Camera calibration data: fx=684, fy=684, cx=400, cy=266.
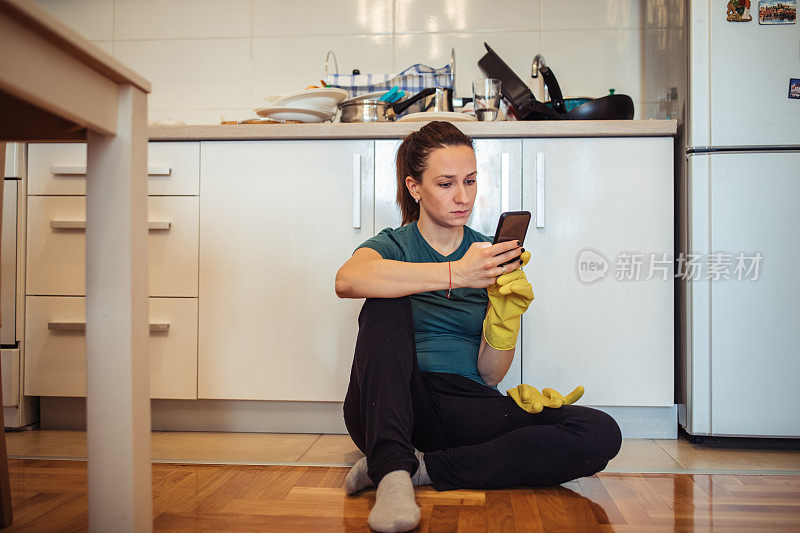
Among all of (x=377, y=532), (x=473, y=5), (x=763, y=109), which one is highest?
(x=473, y=5)

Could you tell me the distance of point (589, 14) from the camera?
2529 mm

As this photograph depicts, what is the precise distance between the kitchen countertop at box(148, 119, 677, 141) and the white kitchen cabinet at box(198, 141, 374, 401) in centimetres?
4

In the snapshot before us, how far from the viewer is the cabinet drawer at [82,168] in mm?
2021

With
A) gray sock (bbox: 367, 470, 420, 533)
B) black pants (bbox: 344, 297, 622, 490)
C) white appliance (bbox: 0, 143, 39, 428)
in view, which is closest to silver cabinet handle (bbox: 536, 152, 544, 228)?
black pants (bbox: 344, 297, 622, 490)

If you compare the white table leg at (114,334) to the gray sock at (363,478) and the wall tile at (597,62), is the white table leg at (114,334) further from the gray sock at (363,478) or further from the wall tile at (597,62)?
the wall tile at (597,62)

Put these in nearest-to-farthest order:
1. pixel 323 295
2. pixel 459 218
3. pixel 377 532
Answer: pixel 377 532, pixel 459 218, pixel 323 295

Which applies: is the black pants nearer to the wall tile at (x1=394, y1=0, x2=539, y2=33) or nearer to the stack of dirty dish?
the stack of dirty dish

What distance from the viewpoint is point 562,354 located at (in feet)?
6.34

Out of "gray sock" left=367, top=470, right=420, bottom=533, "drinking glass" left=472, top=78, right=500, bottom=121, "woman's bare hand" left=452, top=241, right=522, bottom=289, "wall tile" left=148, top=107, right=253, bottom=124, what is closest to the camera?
"gray sock" left=367, top=470, right=420, bottom=533

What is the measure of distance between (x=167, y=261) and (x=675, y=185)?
1509 mm

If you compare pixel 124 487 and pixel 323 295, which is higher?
pixel 323 295

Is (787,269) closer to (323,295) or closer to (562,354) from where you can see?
(562,354)

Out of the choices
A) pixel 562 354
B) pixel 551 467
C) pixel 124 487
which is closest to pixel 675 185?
pixel 562 354

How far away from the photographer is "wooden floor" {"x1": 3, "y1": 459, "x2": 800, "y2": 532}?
48.2 inches
